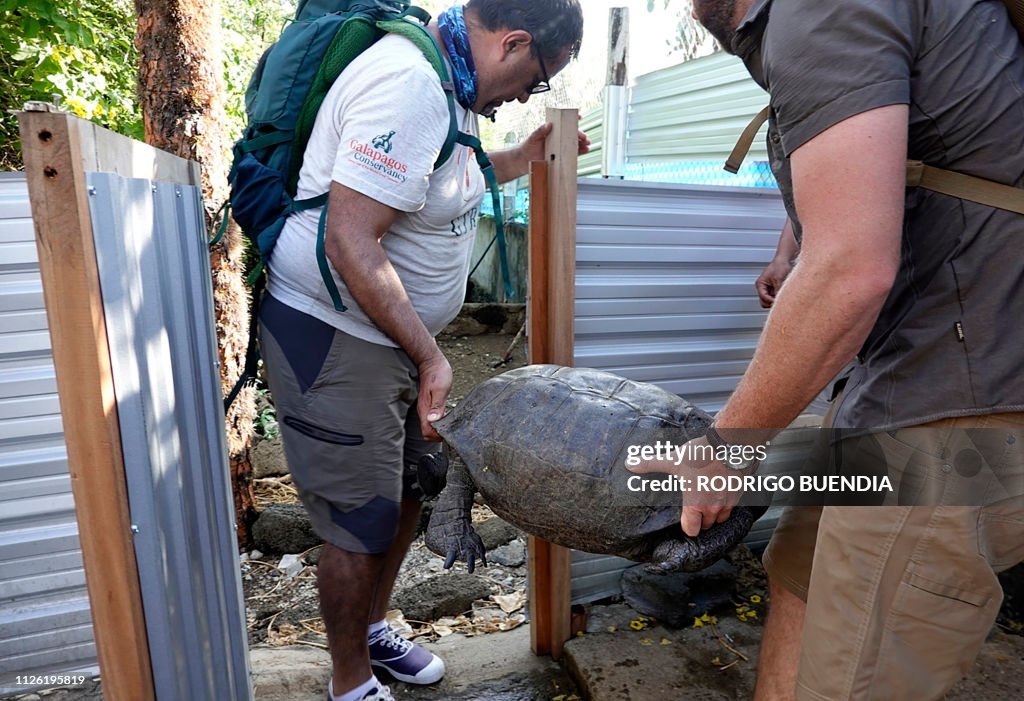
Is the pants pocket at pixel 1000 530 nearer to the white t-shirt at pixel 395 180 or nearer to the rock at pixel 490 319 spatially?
the white t-shirt at pixel 395 180

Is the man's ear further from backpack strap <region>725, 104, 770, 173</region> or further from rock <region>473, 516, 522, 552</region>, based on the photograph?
rock <region>473, 516, 522, 552</region>

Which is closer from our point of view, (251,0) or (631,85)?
(631,85)

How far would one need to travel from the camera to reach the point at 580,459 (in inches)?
77.2

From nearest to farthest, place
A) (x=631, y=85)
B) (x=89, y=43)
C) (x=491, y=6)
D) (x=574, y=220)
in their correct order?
(x=491, y=6)
(x=574, y=220)
(x=89, y=43)
(x=631, y=85)

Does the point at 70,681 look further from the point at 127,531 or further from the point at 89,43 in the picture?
the point at 89,43

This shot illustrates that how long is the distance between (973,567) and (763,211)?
1.89 m

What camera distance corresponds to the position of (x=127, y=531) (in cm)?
119

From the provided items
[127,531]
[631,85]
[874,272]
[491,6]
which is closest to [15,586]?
[127,531]

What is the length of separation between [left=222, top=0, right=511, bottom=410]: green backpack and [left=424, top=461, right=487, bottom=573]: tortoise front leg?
708mm

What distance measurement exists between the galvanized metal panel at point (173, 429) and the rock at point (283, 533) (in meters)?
2.19

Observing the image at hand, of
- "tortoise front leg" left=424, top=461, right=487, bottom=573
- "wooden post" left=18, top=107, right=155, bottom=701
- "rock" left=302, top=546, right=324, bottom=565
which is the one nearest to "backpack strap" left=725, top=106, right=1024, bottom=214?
"wooden post" left=18, top=107, right=155, bottom=701

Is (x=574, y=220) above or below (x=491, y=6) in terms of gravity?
below

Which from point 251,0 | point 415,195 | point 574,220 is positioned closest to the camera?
point 415,195


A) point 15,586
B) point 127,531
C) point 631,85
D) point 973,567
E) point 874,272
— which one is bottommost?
point 15,586
